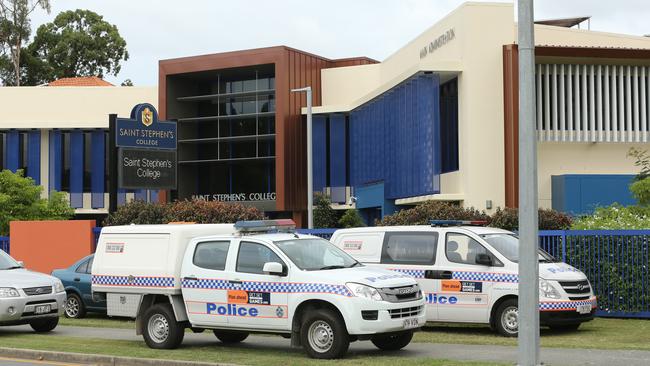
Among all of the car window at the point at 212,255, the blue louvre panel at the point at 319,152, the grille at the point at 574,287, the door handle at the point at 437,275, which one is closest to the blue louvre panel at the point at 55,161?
the blue louvre panel at the point at 319,152

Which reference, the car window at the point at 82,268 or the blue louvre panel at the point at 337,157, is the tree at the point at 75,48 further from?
the car window at the point at 82,268

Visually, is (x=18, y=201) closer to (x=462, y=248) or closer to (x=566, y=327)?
(x=462, y=248)

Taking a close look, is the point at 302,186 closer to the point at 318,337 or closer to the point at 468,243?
the point at 468,243

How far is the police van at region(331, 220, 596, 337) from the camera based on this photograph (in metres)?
16.4

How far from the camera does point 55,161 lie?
166ft

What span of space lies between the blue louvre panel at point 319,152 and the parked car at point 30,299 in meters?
27.1

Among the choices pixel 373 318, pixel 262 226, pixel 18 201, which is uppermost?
pixel 18 201

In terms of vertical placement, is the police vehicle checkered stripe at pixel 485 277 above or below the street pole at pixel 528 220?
below

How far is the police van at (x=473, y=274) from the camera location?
1642cm

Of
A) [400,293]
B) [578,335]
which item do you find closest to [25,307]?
[400,293]

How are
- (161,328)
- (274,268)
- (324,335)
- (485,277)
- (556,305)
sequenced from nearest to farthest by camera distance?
(324,335)
(274,268)
(161,328)
(556,305)
(485,277)

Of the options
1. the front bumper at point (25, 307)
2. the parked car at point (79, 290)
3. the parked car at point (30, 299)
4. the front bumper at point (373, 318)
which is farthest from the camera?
the parked car at point (79, 290)

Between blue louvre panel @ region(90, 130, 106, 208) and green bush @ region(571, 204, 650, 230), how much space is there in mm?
31932

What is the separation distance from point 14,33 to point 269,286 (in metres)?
65.4
